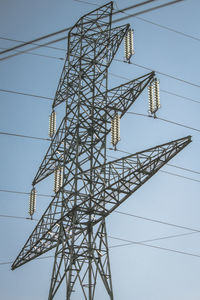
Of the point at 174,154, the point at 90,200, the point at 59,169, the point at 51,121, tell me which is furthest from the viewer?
the point at 51,121

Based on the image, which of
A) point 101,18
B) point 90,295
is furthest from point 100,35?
point 90,295

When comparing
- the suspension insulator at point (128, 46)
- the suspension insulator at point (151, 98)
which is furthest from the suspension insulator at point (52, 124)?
the suspension insulator at point (151, 98)

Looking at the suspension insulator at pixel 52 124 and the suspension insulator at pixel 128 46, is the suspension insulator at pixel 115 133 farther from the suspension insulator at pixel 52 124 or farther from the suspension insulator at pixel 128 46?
the suspension insulator at pixel 52 124

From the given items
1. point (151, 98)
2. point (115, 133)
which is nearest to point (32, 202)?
point (115, 133)

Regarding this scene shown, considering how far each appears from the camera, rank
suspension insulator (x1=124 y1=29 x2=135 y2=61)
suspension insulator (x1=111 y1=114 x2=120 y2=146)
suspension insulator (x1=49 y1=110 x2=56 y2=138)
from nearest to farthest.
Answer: suspension insulator (x1=111 y1=114 x2=120 y2=146), suspension insulator (x1=124 y1=29 x2=135 y2=61), suspension insulator (x1=49 y1=110 x2=56 y2=138)

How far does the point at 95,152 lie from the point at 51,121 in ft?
11.4

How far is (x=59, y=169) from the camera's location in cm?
2395

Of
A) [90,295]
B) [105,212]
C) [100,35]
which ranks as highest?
[100,35]

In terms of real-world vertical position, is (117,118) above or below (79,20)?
below

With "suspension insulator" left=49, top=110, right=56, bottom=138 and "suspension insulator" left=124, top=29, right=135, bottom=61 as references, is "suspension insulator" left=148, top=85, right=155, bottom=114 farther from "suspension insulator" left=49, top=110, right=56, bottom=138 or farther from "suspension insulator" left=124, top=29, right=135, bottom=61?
"suspension insulator" left=49, top=110, right=56, bottom=138

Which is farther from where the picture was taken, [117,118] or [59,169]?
[59,169]

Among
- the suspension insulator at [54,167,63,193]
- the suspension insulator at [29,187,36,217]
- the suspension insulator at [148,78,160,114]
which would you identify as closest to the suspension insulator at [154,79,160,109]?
the suspension insulator at [148,78,160,114]

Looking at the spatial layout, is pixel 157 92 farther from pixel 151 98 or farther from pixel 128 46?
pixel 128 46

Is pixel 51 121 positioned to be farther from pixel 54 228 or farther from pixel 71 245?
pixel 71 245
